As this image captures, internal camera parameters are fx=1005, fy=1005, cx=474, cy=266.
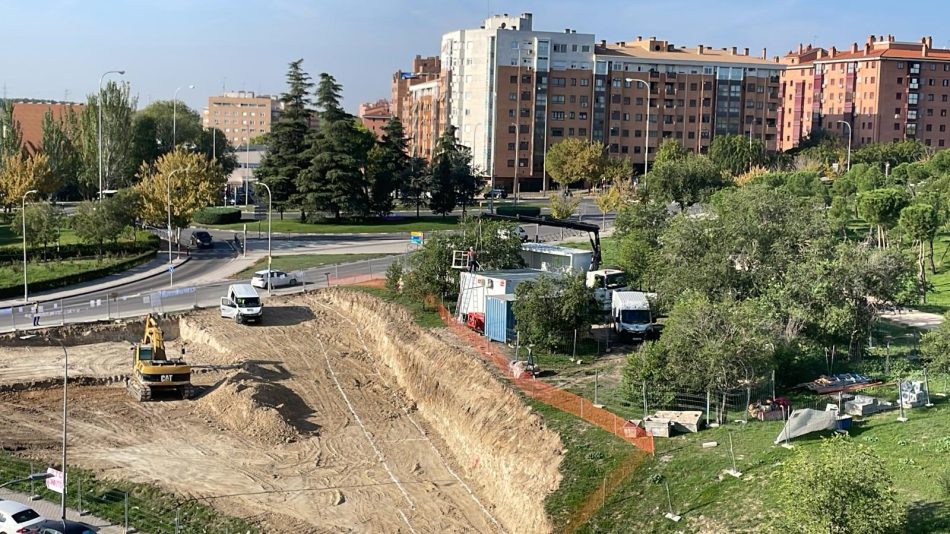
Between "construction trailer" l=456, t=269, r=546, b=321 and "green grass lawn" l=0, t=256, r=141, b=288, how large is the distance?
25.6 meters

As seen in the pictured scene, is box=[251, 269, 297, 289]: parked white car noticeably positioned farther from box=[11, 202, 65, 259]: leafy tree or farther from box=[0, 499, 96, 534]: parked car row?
box=[0, 499, 96, 534]: parked car row

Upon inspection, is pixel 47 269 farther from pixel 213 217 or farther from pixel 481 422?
pixel 481 422

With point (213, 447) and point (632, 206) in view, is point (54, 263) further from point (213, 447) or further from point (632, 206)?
point (632, 206)

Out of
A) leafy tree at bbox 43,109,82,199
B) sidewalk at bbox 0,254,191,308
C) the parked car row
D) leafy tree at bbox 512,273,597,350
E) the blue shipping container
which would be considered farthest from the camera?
leafy tree at bbox 43,109,82,199

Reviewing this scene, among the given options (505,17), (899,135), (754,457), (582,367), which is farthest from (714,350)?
(899,135)

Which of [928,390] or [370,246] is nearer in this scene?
[928,390]

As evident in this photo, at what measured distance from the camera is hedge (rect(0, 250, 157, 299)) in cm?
5519

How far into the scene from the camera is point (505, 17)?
132 meters

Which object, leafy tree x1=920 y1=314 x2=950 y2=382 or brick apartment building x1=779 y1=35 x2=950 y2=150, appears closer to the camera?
leafy tree x1=920 y1=314 x2=950 y2=382

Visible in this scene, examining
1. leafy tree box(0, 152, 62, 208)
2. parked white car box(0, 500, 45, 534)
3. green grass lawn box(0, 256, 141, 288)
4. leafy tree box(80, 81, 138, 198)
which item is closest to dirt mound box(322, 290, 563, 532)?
parked white car box(0, 500, 45, 534)

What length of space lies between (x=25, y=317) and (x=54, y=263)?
503 inches

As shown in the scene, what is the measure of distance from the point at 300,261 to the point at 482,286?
2355 centimetres

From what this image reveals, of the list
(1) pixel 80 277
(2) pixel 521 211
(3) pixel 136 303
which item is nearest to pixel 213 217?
(1) pixel 80 277

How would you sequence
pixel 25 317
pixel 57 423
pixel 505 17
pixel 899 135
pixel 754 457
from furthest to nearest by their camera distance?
pixel 899 135 < pixel 505 17 < pixel 25 317 < pixel 57 423 < pixel 754 457
